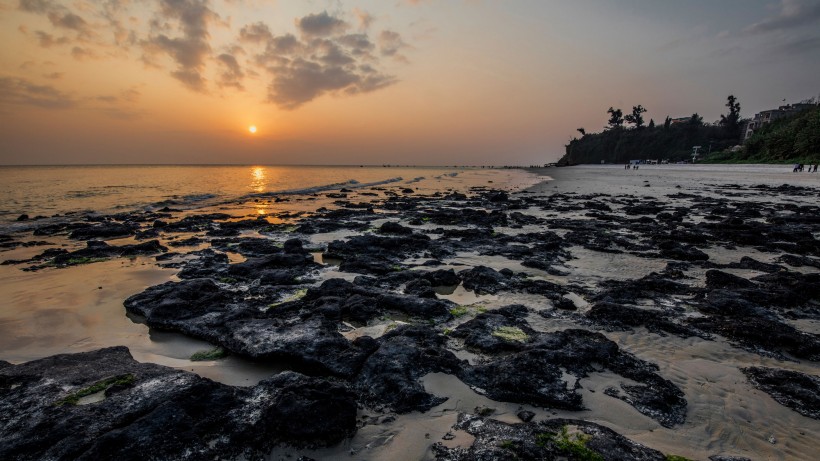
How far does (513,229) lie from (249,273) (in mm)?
9819

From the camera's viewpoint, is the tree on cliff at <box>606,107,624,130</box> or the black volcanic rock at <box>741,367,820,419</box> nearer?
the black volcanic rock at <box>741,367,820,419</box>

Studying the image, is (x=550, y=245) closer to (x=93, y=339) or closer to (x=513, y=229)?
(x=513, y=229)

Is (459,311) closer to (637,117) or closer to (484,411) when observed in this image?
(484,411)

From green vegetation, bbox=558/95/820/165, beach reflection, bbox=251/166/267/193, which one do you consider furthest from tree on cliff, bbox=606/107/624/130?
beach reflection, bbox=251/166/267/193

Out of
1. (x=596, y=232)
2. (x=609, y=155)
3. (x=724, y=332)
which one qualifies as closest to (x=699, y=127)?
(x=609, y=155)

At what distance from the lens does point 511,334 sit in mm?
5461

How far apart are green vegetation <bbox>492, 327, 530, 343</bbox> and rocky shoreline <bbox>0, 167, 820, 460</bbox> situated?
30 mm

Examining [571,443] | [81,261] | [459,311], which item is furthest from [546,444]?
[81,261]

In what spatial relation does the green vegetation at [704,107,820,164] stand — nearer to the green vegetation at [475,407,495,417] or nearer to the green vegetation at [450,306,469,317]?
the green vegetation at [450,306,469,317]

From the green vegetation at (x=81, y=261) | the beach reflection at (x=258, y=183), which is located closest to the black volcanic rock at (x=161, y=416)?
the green vegetation at (x=81, y=261)

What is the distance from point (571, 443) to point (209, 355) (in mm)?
4451

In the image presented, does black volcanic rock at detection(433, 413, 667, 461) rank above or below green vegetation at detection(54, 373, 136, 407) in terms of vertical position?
below

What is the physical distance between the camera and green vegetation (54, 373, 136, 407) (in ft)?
12.1

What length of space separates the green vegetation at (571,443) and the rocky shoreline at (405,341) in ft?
0.05
